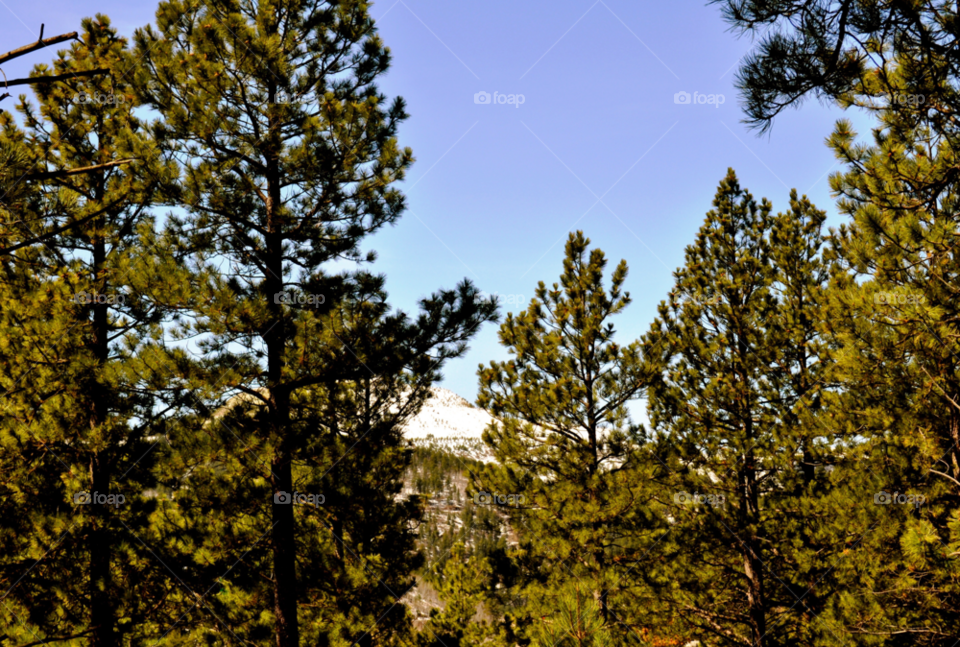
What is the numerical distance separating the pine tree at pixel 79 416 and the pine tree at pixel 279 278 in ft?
2.45

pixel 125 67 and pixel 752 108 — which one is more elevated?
pixel 125 67

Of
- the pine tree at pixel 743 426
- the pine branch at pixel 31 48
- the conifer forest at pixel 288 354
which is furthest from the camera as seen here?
the pine tree at pixel 743 426

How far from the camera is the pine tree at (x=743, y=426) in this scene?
11.0m

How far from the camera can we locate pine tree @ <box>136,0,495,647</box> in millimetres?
6867

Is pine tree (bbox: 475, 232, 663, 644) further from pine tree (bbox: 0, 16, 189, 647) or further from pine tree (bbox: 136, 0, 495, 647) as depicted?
pine tree (bbox: 0, 16, 189, 647)

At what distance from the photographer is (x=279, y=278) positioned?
769 centimetres

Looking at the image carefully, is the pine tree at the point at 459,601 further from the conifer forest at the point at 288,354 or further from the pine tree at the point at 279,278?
the pine tree at the point at 279,278

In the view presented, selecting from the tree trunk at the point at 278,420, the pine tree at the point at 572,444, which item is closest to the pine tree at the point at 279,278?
the tree trunk at the point at 278,420

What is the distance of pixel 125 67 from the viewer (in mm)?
7520

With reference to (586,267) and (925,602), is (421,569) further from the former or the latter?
(925,602)

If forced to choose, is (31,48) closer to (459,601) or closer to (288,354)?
(288,354)

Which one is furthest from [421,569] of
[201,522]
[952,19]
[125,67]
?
[952,19]

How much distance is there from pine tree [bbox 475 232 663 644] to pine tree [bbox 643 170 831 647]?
2.84 ft

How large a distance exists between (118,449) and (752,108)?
351 inches
